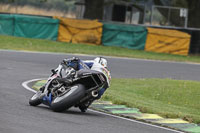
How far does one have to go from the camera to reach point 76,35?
3250 cm

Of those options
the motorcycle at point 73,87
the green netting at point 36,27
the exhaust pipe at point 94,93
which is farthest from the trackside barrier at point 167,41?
the exhaust pipe at point 94,93

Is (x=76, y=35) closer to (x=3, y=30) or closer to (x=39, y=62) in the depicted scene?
(x=3, y=30)

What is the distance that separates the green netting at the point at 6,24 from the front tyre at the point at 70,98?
22.2 metres

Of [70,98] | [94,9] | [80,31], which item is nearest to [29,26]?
[80,31]

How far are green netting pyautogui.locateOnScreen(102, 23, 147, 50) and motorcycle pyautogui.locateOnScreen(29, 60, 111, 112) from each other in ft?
74.2

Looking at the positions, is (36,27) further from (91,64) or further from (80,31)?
(91,64)

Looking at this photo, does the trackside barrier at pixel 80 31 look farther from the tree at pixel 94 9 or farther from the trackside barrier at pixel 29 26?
the tree at pixel 94 9

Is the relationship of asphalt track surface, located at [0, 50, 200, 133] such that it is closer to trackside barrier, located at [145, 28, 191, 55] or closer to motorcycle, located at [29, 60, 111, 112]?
motorcycle, located at [29, 60, 111, 112]

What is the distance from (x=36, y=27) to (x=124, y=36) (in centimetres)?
537

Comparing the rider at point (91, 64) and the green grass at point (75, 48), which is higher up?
the rider at point (91, 64)

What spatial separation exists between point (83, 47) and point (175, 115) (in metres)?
19.9

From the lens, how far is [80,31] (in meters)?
32.3

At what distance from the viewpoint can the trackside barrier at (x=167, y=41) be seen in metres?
32.3

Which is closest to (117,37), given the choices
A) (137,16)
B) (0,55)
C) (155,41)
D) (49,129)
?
(155,41)
